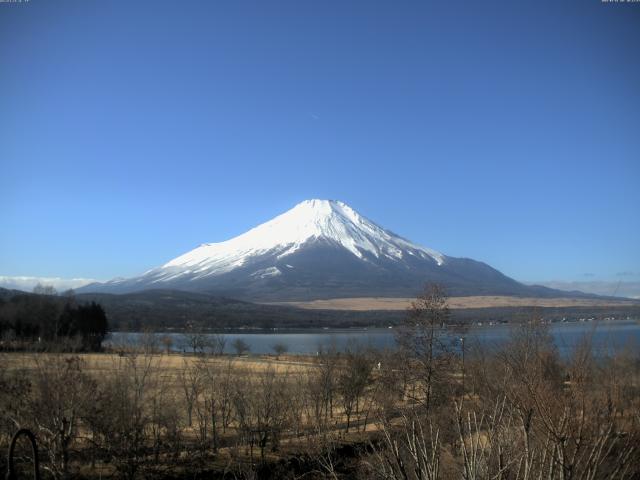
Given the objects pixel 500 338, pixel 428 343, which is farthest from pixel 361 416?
pixel 500 338

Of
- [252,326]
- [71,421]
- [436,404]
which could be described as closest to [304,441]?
[436,404]

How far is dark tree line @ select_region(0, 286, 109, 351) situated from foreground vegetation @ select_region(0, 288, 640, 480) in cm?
4286

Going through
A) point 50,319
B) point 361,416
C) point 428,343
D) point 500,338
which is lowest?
point 361,416

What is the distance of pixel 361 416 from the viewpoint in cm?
2881

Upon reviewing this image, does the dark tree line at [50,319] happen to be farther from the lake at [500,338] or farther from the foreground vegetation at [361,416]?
the foreground vegetation at [361,416]

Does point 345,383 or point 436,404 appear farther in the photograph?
point 345,383

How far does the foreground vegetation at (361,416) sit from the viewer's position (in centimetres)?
622

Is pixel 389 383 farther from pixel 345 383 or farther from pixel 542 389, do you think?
pixel 542 389

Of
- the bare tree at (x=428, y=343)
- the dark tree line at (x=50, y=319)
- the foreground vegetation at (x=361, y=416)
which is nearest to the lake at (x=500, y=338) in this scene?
the foreground vegetation at (x=361, y=416)

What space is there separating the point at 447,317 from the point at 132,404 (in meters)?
12.8

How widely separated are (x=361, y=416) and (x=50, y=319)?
5082 cm

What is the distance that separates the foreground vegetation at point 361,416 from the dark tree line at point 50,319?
42.9 m

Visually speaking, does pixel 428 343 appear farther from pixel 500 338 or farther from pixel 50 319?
pixel 50 319

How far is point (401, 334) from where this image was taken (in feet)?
74.8
